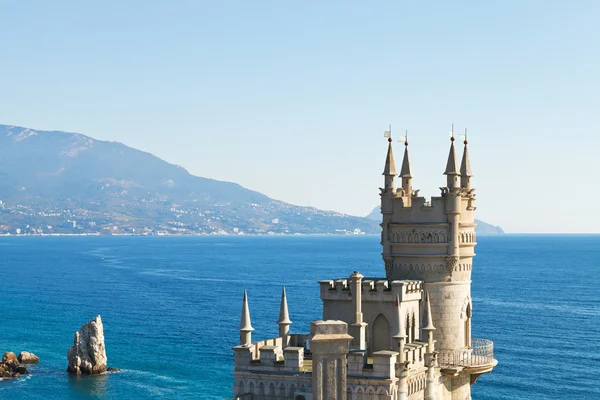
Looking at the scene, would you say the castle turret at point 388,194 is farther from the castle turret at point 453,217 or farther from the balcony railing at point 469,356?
the balcony railing at point 469,356

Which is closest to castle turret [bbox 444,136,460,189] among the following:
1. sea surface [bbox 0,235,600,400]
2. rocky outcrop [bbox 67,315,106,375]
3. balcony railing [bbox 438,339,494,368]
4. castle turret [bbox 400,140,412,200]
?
castle turret [bbox 400,140,412,200]

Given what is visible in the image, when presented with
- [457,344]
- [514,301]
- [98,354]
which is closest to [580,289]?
[514,301]

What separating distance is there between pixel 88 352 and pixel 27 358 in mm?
8313

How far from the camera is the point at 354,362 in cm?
3478

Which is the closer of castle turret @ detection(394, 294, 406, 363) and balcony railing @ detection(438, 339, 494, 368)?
castle turret @ detection(394, 294, 406, 363)

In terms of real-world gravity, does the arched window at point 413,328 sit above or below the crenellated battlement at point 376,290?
below

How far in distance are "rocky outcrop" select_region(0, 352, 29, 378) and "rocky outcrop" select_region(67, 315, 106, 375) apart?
5.40 m

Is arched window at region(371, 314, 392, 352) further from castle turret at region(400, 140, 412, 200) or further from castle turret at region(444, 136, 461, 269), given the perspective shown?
castle turret at region(400, 140, 412, 200)

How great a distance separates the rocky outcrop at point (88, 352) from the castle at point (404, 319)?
215 ft

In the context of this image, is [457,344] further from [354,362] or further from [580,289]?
[580,289]

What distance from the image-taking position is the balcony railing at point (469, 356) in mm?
40688

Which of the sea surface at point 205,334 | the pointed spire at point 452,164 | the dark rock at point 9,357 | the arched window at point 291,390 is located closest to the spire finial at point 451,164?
the pointed spire at point 452,164

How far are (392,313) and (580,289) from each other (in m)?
161

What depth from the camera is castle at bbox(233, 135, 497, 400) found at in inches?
1393
